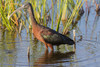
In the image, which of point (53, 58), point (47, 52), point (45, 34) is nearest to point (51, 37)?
point (45, 34)

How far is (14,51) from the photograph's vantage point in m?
6.85

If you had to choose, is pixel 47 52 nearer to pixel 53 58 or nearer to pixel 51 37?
pixel 51 37

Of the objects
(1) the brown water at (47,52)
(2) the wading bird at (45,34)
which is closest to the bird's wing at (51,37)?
(2) the wading bird at (45,34)

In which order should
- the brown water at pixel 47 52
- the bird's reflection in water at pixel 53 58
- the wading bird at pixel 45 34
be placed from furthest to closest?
the wading bird at pixel 45 34 < the bird's reflection in water at pixel 53 58 < the brown water at pixel 47 52

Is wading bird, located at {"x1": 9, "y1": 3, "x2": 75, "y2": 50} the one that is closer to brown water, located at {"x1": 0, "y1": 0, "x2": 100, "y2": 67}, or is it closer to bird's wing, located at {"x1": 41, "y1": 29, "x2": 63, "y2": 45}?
bird's wing, located at {"x1": 41, "y1": 29, "x2": 63, "y2": 45}

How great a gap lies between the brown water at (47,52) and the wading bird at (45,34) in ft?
0.71

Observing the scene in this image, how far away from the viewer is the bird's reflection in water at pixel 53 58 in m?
5.92

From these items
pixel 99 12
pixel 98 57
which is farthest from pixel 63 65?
pixel 99 12

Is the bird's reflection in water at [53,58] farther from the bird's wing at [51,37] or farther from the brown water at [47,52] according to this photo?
the bird's wing at [51,37]

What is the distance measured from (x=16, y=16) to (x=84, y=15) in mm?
3802

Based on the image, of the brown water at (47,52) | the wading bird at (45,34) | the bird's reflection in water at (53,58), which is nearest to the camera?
the brown water at (47,52)

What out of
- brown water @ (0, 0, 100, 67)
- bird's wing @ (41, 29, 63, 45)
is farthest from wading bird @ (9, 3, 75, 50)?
brown water @ (0, 0, 100, 67)

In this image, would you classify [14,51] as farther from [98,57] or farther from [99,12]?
[99,12]

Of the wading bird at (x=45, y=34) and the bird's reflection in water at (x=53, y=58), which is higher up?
the wading bird at (x=45, y=34)
